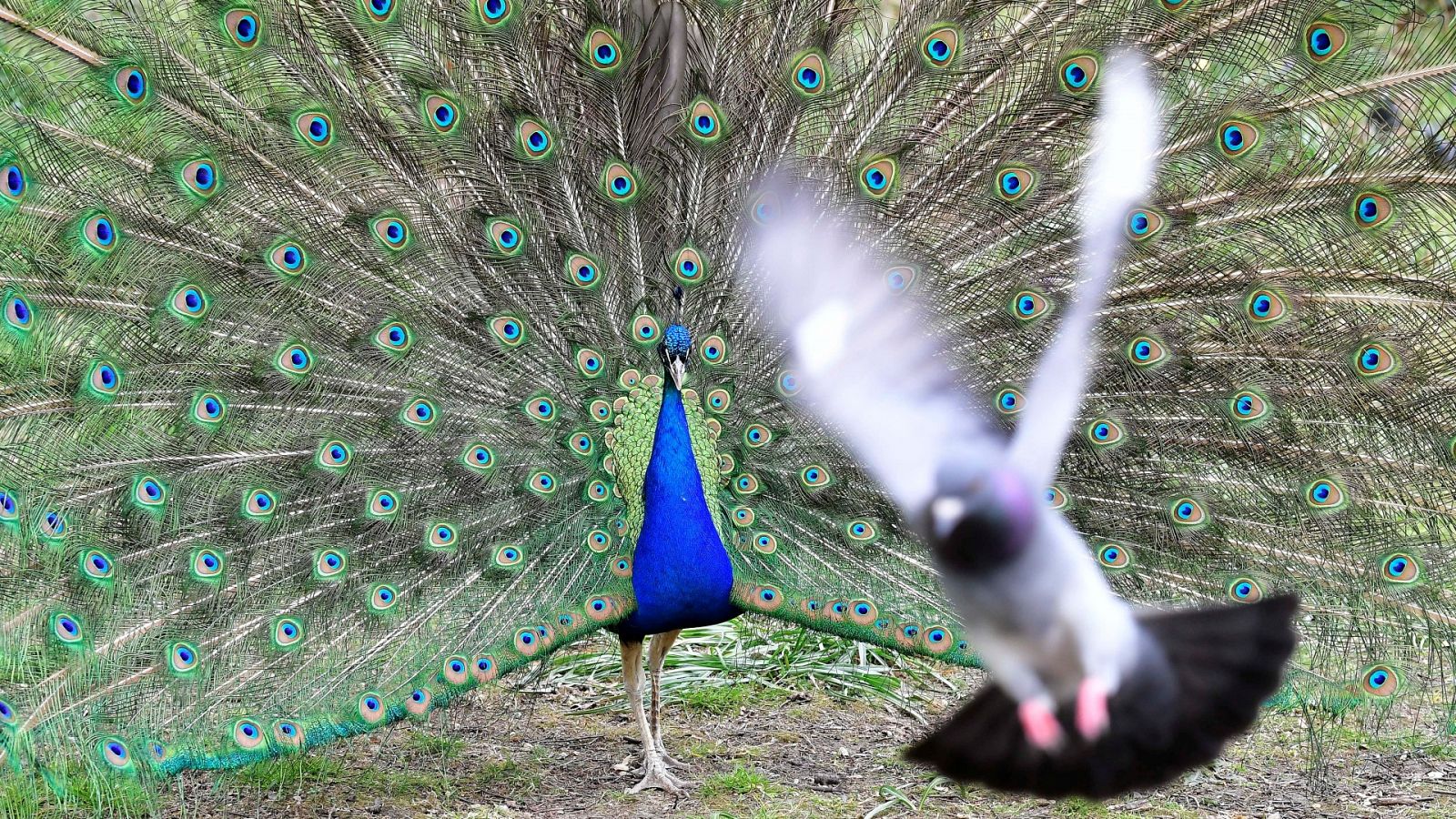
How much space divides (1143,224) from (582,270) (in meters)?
1.55

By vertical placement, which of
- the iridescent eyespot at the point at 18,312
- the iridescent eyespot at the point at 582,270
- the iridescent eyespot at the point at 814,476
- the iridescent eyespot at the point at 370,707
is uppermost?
the iridescent eyespot at the point at 582,270

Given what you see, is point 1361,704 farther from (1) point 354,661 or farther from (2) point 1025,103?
(1) point 354,661

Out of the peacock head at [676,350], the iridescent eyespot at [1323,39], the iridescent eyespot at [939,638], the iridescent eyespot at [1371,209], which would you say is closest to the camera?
the iridescent eyespot at [1323,39]

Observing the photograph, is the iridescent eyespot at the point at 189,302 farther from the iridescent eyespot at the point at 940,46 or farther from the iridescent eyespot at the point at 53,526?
the iridescent eyespot at the point at 940,46

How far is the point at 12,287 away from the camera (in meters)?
A: 3.17

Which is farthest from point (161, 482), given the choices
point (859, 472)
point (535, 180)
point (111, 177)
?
point (859, 472)

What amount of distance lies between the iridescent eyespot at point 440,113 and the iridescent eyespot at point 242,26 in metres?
0.46

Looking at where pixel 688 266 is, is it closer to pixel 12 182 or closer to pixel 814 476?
pixel 814 476

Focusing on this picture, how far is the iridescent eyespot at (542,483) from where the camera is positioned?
3520 mm

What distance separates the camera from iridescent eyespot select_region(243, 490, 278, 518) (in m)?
3.36

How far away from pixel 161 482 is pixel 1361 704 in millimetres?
3334

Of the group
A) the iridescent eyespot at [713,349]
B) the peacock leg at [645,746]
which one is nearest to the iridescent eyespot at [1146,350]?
the iridescent eyespot at [713,349]

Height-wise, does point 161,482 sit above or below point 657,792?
above

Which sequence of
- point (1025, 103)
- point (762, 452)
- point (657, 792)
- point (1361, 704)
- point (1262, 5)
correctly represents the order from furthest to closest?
1. point (657, 792)
2. point (762, 452)
3. point (1361, 704)
4. point (1025, 103)
5. point (1262, 5)
